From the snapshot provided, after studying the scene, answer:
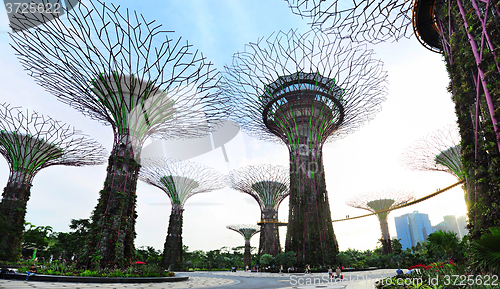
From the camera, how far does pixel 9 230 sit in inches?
855

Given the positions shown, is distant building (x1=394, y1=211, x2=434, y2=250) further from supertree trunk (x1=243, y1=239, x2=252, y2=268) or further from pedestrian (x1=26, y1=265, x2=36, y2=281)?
pedestrian (x1=26, y1=265, x2=36, y2=281)

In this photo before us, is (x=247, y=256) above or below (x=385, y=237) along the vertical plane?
below

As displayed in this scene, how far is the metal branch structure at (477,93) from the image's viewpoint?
6.14 metres

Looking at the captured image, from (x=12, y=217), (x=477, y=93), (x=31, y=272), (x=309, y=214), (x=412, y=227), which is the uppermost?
(x=477, y=93)

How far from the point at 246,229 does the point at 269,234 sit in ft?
29.6

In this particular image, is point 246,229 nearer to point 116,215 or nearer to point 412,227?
point 116,215

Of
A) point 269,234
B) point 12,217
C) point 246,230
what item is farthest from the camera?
point 246,230

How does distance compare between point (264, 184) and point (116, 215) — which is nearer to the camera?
point (116, 215)

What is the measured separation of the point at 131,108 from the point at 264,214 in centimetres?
2783

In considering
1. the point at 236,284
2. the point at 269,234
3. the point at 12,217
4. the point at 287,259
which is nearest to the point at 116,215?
the point at 236,284

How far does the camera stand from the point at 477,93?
22.1 feet

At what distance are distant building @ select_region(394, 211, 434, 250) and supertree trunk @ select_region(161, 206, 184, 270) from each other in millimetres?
165974

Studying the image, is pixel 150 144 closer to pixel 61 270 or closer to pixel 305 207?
pixel 305 207

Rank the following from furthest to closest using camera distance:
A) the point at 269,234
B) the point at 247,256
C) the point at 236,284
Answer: the point at 247,256 < the point at 269,234 < the point at 236,284
